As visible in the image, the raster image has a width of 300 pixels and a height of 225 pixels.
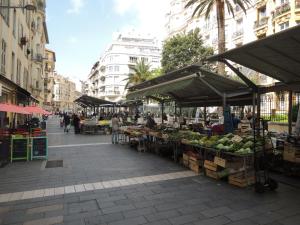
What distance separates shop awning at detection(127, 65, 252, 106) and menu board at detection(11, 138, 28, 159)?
16.3ft

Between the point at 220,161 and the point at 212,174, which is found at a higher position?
the point at 220,161

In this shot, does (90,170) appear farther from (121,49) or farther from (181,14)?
(121,49)

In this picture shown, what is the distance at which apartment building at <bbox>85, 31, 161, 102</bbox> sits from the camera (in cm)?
7794

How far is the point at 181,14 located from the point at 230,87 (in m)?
45.6

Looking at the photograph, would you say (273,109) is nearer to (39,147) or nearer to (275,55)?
(275,55)

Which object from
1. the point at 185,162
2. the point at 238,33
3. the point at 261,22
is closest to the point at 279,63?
the point at 185,162

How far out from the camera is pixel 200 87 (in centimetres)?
1127

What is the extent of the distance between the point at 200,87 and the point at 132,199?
6.62 m

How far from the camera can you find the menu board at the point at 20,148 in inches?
396

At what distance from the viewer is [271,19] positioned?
30.2 meters

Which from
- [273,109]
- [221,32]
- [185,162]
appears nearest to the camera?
[185,162]

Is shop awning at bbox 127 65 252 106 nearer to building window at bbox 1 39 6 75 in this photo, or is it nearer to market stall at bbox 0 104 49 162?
market stall at bbox 0 104 49 162

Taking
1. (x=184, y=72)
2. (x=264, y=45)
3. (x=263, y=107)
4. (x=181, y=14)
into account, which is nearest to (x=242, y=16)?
(x=181, y=14)

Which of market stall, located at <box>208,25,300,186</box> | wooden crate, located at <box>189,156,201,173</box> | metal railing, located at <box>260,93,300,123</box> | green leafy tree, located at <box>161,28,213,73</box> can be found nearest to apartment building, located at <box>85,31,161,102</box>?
green leafy tree, located at <box>161,28,213,73</box>
